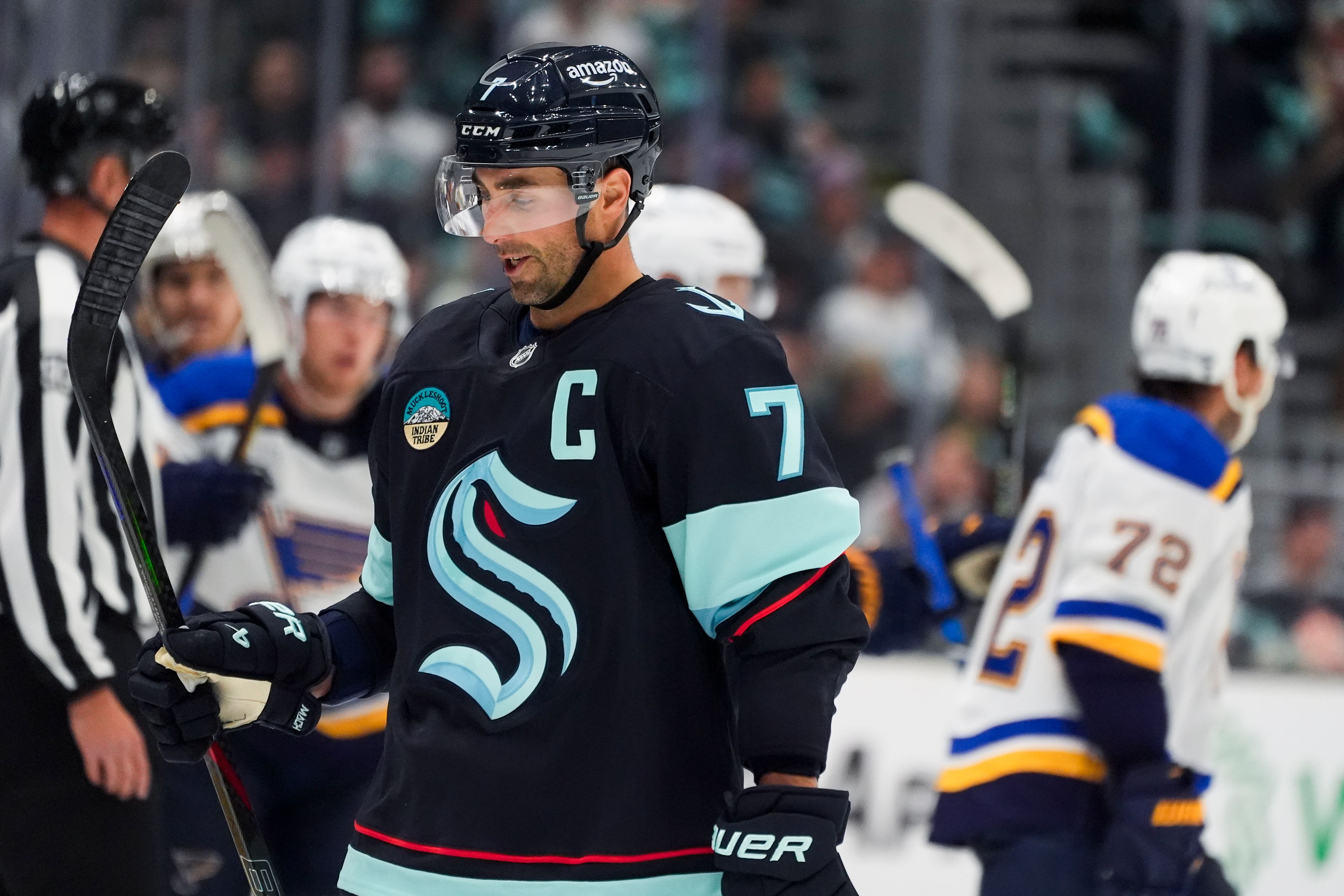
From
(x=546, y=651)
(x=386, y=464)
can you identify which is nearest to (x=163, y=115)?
(x=386, y=464)

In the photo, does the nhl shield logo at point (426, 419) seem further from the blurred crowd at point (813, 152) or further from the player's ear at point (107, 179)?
the blurred crowd at point (813, 152)

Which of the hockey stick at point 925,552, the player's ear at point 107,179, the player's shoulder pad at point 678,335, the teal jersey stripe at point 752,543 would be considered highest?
the player's ear at point 107,179

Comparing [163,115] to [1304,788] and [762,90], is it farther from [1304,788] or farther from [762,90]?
[762,90]

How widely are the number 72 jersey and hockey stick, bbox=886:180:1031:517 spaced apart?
81 centimetres

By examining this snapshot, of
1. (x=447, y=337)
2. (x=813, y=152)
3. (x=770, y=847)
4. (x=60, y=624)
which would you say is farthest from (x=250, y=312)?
(x=813, y=152)

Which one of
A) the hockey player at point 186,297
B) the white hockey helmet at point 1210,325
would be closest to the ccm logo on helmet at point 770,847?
the white hockey helmet at point 1210,325

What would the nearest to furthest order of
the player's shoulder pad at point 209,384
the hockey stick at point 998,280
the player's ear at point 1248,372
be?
1. the player's ear at point 1248,372
2. the player's shoulder pad at point 209,384
3. the hockey stick at point 998,280

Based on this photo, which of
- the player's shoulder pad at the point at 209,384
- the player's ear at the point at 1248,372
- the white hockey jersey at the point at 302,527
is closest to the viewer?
the player's ear at the point at 1248,372

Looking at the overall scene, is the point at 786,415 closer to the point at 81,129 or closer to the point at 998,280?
the point at 81,129

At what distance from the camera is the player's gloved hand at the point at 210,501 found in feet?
10.7

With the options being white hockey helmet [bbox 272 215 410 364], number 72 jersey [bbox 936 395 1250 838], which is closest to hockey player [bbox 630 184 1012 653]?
number 72 jersey [bbox 936 395 1250 838]

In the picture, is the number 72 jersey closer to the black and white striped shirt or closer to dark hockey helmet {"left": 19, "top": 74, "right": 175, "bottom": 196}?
the black and white striped shirt

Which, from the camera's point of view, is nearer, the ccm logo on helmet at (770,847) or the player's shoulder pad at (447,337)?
the ccm logo on helmet at (770,847)

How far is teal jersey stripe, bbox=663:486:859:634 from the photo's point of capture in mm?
1728
